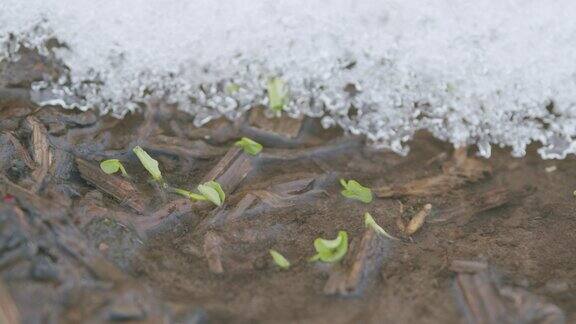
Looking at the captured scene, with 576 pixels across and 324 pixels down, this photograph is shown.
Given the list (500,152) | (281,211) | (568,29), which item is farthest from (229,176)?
(568,29)

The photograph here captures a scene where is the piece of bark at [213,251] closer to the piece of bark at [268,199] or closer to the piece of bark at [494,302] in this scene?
the piece of bark at [268,199]

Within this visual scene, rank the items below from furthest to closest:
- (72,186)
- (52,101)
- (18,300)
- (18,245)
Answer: (52,101), (72,186), (18,245), (18,300)

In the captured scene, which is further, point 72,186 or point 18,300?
point 72,186

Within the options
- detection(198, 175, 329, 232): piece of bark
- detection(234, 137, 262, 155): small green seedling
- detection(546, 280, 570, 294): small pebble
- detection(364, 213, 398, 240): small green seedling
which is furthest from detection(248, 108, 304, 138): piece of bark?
detection(546, 280, 570, 294): small pebble

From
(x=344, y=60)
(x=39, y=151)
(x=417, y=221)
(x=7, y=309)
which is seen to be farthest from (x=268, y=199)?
(x=7, y=309)

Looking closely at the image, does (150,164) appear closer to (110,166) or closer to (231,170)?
(110,166)

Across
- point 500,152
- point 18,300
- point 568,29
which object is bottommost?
point 500,152


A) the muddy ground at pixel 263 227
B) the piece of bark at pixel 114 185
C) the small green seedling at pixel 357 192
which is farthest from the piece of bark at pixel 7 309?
the small green seedling at pixel 357 192

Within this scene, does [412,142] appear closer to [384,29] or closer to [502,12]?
[384,29]
